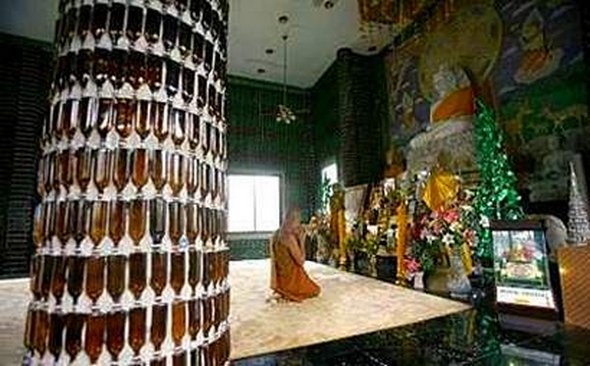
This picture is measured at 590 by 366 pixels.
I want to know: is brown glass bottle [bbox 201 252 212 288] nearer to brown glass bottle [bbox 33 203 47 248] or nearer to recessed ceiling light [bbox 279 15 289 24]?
brown glass bottle [bbox 33 203 47 248]

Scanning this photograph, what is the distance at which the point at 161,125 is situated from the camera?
2.19ft

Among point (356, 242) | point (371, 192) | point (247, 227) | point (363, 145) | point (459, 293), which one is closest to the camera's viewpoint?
point (459, 293)

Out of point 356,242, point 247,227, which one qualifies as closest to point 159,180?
point 356,242

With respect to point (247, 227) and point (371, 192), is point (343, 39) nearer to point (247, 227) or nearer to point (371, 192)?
point (371, 192)

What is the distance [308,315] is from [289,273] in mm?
851

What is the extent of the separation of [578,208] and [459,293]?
4.41 ft

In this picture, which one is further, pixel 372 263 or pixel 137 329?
pixel 372 263

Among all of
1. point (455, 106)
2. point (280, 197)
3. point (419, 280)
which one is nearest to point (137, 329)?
point (419, 280)

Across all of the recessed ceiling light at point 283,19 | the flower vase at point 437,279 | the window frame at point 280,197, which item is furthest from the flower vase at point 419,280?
the window frame at point 280,197

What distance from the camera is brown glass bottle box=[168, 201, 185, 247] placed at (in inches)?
26.0

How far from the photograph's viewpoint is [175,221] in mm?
671

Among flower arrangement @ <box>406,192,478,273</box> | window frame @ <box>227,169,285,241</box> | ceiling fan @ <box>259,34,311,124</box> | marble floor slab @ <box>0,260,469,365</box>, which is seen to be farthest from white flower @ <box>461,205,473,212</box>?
window frame @ <box>227,169,285,241</box>

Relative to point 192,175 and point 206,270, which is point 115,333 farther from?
point 192,175

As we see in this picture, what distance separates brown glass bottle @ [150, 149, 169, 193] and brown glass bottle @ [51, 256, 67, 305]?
197 mm
